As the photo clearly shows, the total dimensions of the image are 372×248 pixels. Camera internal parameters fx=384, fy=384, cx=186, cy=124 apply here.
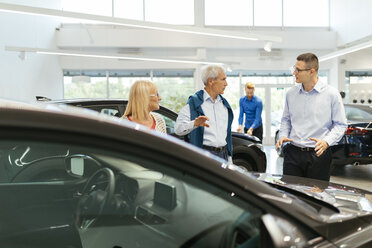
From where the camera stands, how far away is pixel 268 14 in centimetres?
A: 1600

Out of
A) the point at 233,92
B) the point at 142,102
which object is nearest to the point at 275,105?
the point at 233,92

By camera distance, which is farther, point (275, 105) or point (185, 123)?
point (275, 105)

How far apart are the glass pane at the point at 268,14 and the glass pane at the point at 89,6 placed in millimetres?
6087

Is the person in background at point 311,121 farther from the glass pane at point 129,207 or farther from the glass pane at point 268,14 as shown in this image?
the glass pane at point 268,14

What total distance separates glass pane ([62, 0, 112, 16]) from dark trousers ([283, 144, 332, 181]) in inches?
550

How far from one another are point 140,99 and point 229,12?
13643 millimetres

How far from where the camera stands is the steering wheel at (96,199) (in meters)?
1.24

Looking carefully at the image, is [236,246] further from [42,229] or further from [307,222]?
[42,229]

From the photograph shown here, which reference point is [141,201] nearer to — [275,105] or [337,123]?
→ [337,123]

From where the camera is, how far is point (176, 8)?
15.6 m

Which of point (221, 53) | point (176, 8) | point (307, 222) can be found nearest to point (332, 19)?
point (221, 53)

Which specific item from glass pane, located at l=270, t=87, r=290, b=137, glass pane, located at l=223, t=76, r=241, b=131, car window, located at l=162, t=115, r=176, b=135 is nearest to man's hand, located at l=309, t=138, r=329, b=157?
car window, located at l=162, t=115, r=176, b=135

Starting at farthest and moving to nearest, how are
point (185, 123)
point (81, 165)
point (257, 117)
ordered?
point (257, 117)
point (185, 123)
point (81, 165)

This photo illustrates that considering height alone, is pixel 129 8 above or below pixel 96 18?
above
